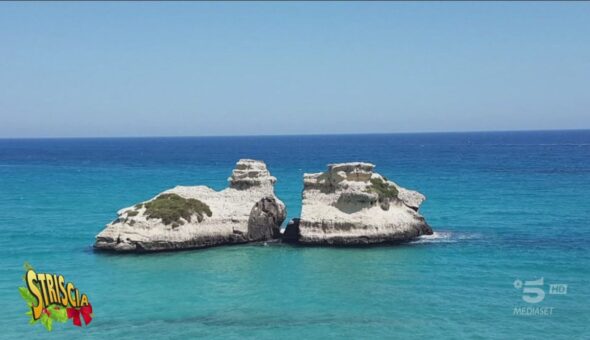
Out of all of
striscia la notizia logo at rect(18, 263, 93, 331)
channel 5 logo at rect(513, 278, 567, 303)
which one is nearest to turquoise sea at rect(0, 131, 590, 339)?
channel 5 logo at rect(513, 278, 567, 303)

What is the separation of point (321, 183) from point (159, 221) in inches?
571

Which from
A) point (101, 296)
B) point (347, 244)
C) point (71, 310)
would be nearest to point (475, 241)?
point (347, 244)

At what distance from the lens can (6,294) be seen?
3934 cm

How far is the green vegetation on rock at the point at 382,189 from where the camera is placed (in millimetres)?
55000

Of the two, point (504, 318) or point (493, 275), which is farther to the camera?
point (493, 275)

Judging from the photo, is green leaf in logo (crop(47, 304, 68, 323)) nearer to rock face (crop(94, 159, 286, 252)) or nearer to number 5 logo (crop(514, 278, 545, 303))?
rock face (crop(94, 159, 286, 252))

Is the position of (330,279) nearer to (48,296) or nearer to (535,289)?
(535,289)

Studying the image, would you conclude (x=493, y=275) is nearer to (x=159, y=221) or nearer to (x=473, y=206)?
(x=159, y=221)

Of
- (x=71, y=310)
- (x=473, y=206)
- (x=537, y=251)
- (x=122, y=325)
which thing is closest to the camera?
(x=71, y=310)

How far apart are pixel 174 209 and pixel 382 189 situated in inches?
707

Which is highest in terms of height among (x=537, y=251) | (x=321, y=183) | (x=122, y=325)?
(x=321, y=183)

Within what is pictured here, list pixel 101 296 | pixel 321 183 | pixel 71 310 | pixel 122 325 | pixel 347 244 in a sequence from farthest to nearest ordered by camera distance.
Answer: pixel 321 183 < pixel 347 244 < pixel 101 296 < pixel 122 325 < pixel 71 310

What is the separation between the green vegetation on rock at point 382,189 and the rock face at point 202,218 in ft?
28.4

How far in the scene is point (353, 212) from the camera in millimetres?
54250
